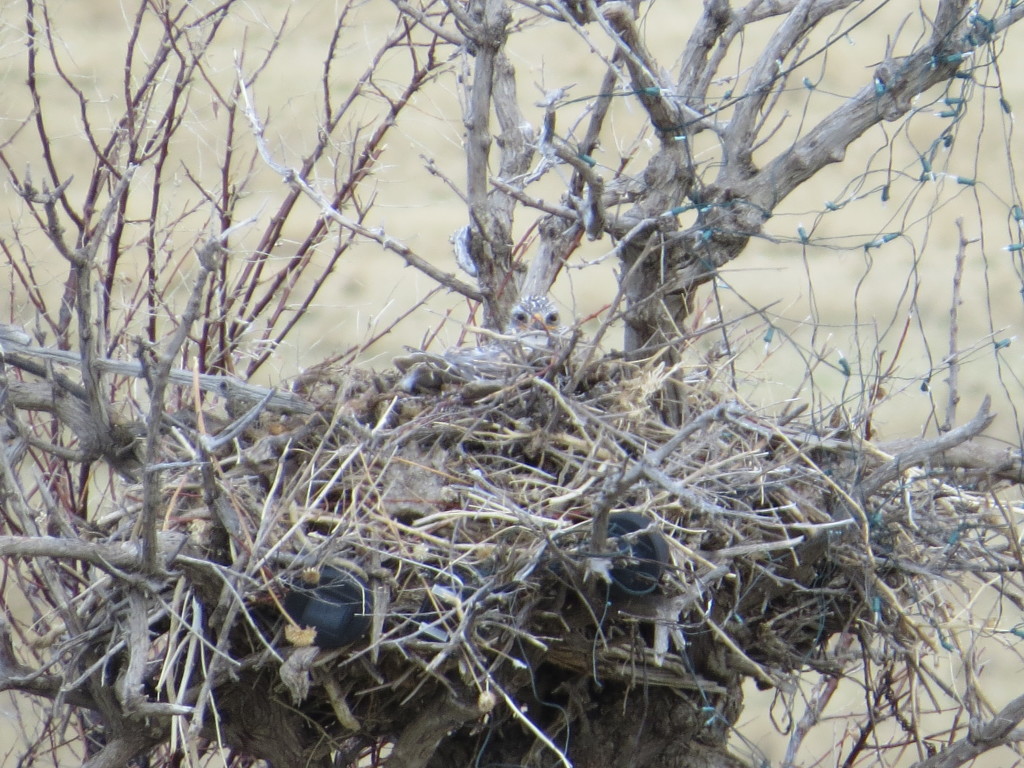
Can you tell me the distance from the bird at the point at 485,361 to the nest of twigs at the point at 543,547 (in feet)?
0.09

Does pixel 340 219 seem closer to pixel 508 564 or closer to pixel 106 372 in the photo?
pixel 106 372

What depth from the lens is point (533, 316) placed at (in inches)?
57.6

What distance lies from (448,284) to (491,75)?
0.87 feet

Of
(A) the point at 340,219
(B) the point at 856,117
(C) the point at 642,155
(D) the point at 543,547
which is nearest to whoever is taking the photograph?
(D) the point at 543,547

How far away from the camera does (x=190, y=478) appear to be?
1.21 meters

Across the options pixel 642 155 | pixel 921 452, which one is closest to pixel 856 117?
pixel 921 452

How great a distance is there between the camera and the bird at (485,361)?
1.31 metres

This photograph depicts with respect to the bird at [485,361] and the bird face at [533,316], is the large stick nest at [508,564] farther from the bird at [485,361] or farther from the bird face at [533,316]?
the bird face at [533,316]

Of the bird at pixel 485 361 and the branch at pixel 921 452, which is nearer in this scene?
the branch at pixel 921 452

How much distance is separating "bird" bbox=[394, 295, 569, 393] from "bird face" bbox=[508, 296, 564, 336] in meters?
0.05

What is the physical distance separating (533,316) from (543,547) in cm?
47

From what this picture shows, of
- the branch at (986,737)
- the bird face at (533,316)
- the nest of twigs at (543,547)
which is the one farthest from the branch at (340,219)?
the branch at (986,737)

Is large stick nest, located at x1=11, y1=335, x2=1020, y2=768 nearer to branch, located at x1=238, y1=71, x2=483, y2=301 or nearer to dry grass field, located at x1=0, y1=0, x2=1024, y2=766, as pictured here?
branch, located at x1=238, y1=71, x2=483, y2=301

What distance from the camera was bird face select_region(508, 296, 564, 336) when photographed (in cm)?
147
